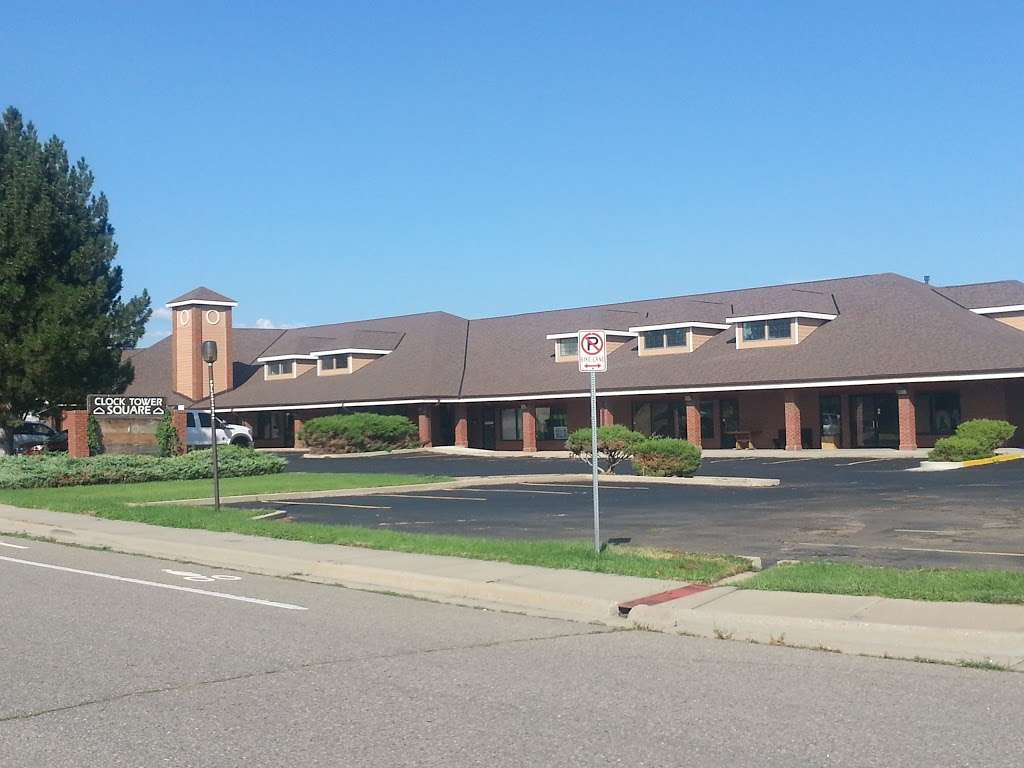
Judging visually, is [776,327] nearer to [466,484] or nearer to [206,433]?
[466,484]

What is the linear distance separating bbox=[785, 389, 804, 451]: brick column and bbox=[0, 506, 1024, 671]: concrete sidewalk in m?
29.3

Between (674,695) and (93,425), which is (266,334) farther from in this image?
(674,695)

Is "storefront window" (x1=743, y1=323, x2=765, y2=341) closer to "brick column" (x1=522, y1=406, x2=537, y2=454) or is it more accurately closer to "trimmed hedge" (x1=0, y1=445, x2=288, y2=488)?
"brick column" (x1=522, y1=406, x2=537, y2=454)

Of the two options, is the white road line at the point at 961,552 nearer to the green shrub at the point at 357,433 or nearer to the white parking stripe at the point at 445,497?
the white parking stripe at the point at 445,497

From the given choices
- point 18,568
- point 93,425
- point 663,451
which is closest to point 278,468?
point 93,425

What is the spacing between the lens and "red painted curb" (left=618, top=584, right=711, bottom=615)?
442 inches

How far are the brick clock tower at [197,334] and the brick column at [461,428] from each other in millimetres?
14782

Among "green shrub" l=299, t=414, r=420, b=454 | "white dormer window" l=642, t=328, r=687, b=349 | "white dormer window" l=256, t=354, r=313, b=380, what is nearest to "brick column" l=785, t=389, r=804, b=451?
"white dormer window" l=642, t=328, r=687, b=349

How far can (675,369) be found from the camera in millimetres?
46375

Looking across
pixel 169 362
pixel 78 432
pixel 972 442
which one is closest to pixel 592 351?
pixel 78 432

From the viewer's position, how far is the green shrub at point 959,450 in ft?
109

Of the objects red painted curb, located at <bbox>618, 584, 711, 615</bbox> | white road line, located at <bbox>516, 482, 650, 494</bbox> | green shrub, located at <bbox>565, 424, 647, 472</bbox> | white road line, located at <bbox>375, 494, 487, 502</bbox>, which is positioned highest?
green shrub, located at <bbox>565, 424, 647, 472</bbox>

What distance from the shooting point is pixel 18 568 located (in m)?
14.8

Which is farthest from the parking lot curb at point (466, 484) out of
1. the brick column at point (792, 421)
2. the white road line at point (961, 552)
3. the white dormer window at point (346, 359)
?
the white dormer window at point (346, 359)
